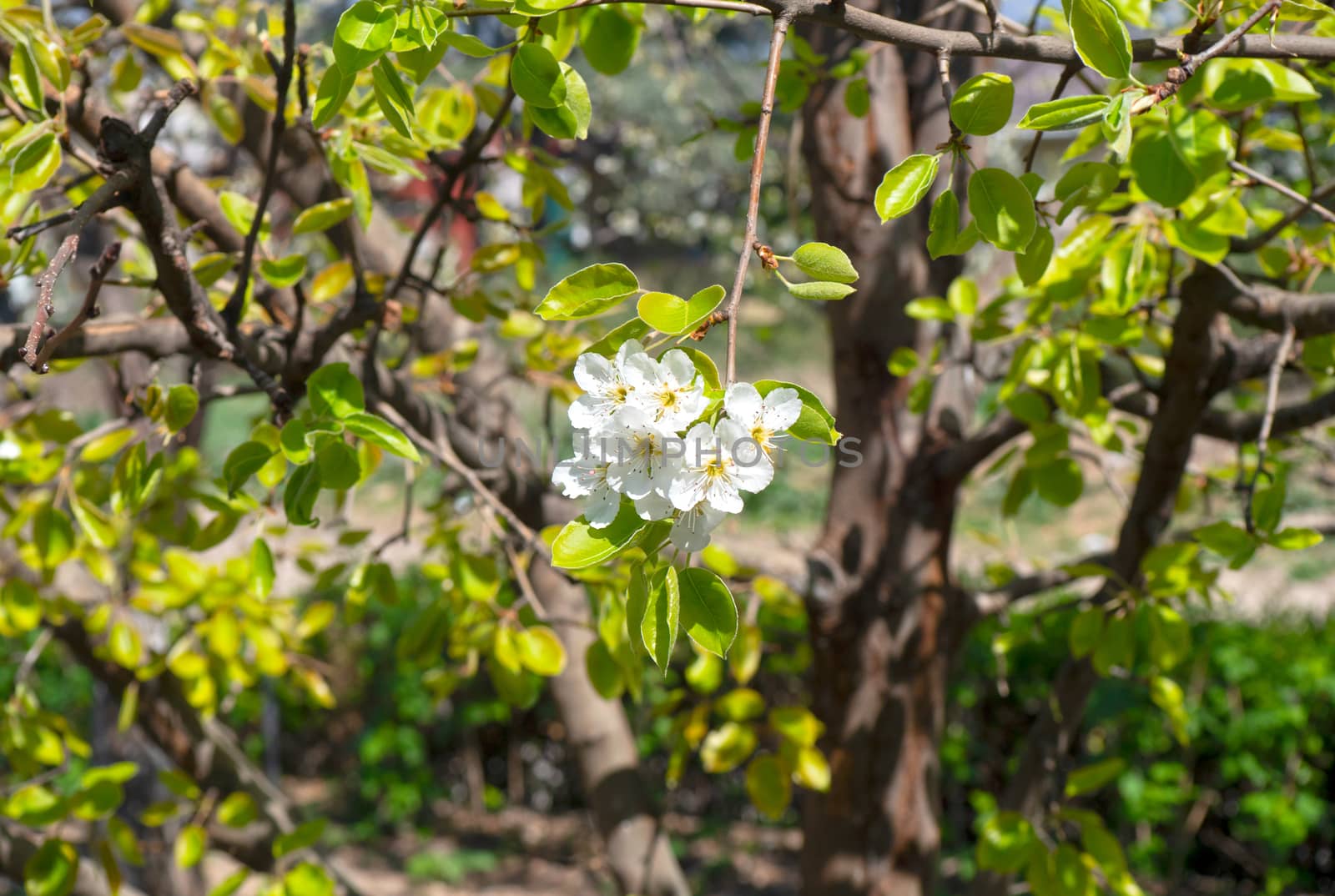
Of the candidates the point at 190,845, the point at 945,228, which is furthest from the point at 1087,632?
the point at 190,845

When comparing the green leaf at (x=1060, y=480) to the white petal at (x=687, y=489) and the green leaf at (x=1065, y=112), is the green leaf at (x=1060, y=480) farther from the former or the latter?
the white petal at (x=687, y=489)

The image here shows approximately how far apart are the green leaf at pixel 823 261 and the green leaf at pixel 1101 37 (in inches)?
9.6

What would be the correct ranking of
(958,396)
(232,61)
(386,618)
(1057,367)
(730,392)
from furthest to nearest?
(386,618) → (958,396) → (232,61) → (1057,367) → (730,392)

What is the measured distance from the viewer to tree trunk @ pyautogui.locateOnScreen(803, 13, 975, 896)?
2.05 meters

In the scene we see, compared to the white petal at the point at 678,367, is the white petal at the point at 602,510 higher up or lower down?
lower down

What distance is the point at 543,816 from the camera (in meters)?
5.44

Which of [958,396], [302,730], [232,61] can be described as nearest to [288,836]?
[232,61]

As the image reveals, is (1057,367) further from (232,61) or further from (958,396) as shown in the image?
(232,61)

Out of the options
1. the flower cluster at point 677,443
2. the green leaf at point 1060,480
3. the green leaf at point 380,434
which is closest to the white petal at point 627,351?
the flower cluster at point 677,443

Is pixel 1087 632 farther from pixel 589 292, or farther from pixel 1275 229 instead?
pixel 589 292

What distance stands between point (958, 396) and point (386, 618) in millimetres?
3885

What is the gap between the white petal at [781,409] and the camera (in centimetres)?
73

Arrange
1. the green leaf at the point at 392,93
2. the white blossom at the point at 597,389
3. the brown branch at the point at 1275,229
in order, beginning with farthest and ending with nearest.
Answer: the brown branch at the point at 1275,229, the green leaf at the point at 392,93, the white blossom at the point at 597,389

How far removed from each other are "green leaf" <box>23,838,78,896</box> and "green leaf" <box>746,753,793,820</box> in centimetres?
122
